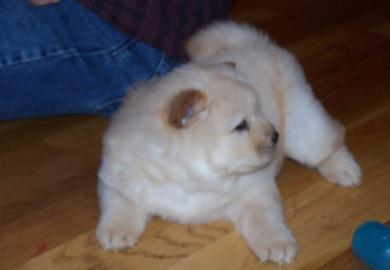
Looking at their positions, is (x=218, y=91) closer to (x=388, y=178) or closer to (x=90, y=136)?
(x=388, y=178)

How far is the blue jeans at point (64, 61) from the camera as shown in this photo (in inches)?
99.3

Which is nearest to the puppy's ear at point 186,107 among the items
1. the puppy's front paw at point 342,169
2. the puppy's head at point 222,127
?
the puppy's head at point 222,127

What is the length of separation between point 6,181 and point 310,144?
3.78ft

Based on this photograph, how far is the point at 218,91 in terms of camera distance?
185cm

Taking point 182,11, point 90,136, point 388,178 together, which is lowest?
point 90,136

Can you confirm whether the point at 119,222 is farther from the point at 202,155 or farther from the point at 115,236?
the point at 202,155

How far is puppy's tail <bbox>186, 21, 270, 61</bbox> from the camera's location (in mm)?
2406

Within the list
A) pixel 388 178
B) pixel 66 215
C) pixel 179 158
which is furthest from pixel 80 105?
pixel 388 178

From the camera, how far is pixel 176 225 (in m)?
2.16

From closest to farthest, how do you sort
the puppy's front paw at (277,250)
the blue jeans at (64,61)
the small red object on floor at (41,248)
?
the puppy's front paw at (277,250), the small red object on floor at (41,248), the blue jeans at (64,61)

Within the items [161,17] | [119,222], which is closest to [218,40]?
[161,17]

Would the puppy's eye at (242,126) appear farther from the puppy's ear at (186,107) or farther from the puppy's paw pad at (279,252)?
the puppy's paw pad at (279,252)

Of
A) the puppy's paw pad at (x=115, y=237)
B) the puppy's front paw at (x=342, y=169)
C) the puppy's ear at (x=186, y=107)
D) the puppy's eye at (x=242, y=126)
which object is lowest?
the puppy's paw pad at (x=115, y=237)

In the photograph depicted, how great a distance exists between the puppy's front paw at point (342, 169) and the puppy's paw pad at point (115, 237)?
0.78 metres
